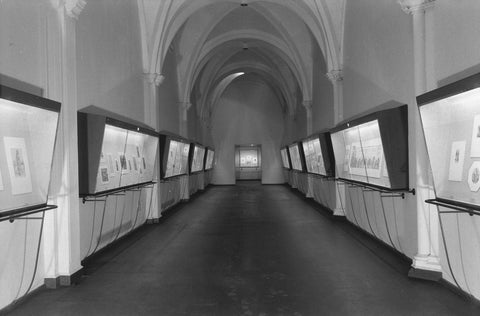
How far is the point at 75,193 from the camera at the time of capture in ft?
19.0

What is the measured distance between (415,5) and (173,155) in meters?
8.94

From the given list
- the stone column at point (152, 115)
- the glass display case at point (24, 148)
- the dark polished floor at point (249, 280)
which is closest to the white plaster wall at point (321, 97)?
the dark polished floor at point (249, 280)

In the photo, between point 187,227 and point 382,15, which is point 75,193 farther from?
point 382,15

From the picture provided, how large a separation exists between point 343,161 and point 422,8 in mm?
4250

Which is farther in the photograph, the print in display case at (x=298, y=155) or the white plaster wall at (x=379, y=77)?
the print in display case at (x=298, y=155)

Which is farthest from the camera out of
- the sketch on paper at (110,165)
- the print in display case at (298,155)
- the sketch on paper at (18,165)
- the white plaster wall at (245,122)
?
the white plaster wall at (245,122)

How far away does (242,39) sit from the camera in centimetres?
1912

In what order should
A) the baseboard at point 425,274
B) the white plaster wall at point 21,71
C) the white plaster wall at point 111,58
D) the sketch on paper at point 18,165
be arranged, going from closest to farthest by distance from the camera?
the sketch on paper at point 18,165 < the white plaster wall at point 21,71 < the baseboard at point 425,274 < the white plaster wall at point 111,58

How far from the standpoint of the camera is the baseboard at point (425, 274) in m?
5.33

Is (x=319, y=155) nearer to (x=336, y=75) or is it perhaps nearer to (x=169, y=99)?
(x=336, y=75)

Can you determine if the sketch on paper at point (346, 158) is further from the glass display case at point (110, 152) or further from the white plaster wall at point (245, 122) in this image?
the white plaster wall at point (245, 122)

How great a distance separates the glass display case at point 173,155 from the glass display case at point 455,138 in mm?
7884

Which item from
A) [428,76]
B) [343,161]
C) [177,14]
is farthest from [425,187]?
[177,14]

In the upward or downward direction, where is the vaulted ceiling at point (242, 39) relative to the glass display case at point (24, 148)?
upward
